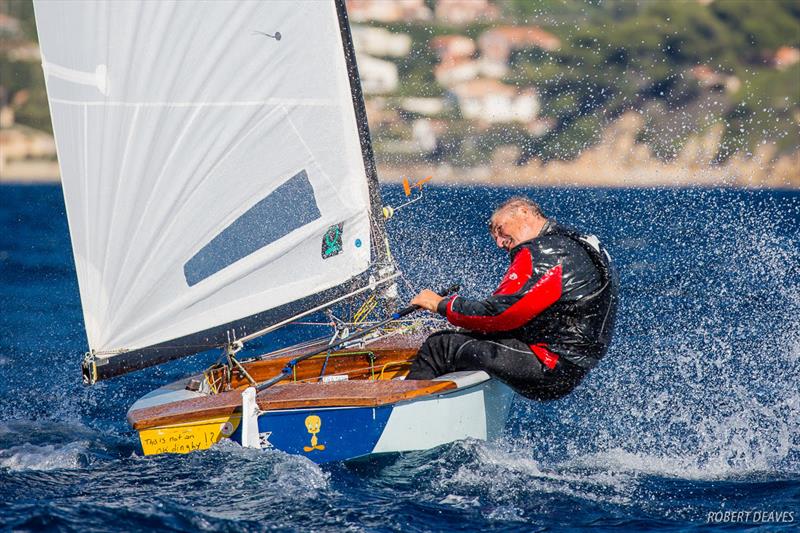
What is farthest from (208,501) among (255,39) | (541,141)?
(541,141)

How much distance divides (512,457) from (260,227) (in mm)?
1872

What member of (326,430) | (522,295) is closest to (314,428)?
(326,430)

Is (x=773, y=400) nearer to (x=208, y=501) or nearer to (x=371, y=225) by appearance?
(x=371, y=225)

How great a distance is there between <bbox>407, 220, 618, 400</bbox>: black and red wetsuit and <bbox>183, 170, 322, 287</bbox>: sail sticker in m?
1.04

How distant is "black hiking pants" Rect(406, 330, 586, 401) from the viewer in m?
5.49

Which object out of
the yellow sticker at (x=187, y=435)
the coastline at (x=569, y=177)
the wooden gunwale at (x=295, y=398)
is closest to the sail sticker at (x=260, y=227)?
the wooden gunwale at (x=295, y=398)

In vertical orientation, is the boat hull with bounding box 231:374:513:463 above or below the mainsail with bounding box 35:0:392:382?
below

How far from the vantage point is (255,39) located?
232 inches

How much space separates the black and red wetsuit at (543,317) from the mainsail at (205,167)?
92 cm

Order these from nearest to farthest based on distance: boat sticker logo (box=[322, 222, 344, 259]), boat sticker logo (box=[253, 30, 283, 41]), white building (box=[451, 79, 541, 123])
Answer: boat sticker logo (box=[253, 30, 283, 41])
boat sticker logo (box=[322, 222, 344, 259])
white building (box=[451, 79, 541, 123])

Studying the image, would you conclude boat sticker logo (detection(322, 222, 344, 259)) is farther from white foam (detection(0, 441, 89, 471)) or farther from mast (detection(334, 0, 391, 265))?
white foam (detection(0, 441, 89, 471))

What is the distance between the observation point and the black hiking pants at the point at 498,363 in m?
5.49

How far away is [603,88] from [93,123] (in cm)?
5105

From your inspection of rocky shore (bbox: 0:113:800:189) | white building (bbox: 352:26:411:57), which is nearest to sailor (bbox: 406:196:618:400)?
rocky shore (bbox: 0:113:800:189)
